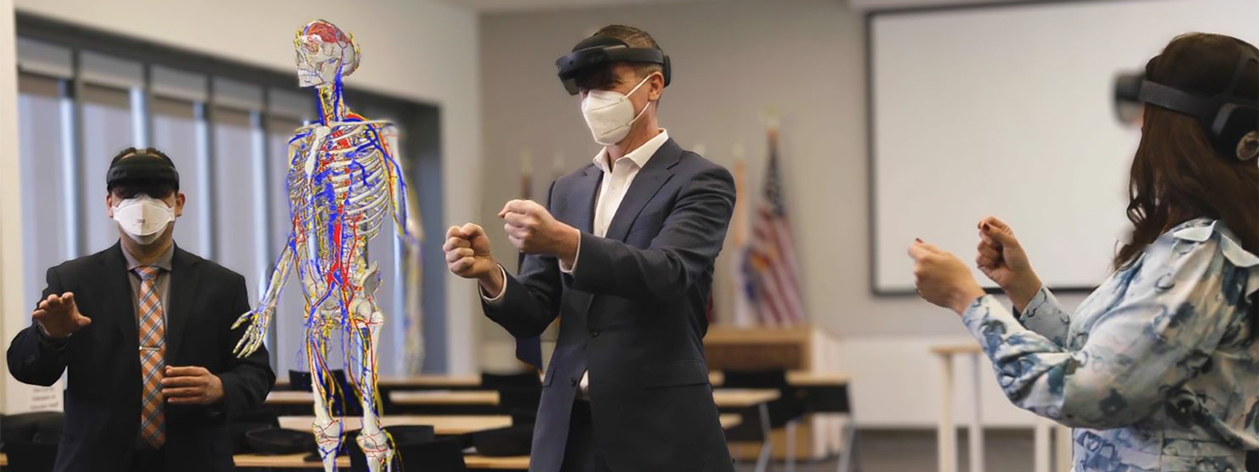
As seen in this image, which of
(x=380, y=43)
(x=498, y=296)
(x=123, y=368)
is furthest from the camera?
(x=380, y=43)

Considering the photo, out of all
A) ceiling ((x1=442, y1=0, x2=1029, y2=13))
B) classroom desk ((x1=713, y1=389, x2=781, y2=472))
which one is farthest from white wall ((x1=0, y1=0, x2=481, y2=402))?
classroom desk ((x1=713, y1=389, x2=781, y2=472))

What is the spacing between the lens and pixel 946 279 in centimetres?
204

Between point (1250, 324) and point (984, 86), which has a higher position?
point (984, 86)

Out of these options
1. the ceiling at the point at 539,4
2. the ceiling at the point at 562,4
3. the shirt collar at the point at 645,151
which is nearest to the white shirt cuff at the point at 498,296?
the shirt collar at the point at 645,151

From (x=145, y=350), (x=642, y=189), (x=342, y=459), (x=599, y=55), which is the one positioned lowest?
(x=342, y=459)

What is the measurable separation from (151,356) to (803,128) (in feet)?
26.0

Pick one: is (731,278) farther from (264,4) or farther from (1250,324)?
(1250,324)

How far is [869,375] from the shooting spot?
10.3 meters

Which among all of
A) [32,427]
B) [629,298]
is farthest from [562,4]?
[629,298]

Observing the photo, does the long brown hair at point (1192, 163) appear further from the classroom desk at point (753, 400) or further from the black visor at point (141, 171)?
the classroom desk at point (753, 400)

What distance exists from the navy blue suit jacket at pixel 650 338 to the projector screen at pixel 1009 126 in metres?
7.53

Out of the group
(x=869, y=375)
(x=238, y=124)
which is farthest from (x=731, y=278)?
(x=238, y=124)

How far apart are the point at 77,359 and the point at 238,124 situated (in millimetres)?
5783

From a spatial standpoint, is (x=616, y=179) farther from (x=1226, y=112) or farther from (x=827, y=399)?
(x=827, y=399)
